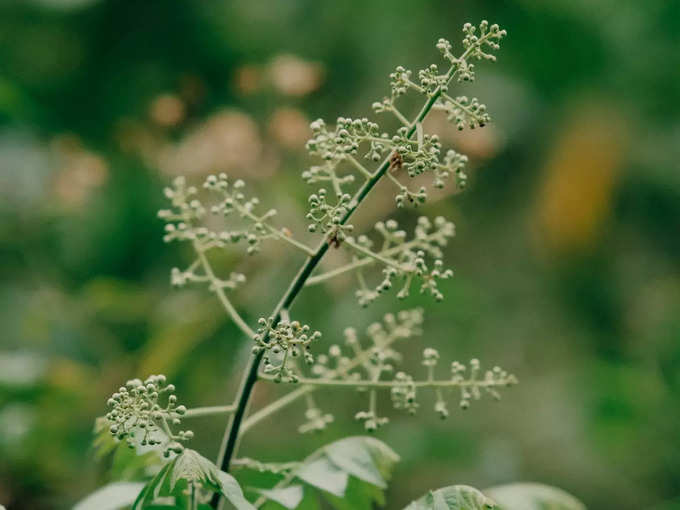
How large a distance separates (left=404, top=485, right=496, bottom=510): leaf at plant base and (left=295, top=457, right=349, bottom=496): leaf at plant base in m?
0.11

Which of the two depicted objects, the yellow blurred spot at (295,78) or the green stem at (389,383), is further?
the yellow blurred spot at (295,78)

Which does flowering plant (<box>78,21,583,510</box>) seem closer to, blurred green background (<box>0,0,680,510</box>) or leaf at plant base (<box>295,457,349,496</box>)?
leaf at plant base (<box>295,457,349,496</box>)

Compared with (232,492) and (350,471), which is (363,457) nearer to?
(350,471)

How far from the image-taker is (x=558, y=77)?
166 inches

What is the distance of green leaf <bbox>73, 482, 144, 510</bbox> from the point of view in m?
1.27

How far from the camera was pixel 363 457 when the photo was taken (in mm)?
1262

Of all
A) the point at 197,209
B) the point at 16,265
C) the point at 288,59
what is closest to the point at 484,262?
the point at 288,59

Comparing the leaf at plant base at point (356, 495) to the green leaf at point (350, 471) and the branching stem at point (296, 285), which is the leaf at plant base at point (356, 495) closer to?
the green leaf at point (350, 471)

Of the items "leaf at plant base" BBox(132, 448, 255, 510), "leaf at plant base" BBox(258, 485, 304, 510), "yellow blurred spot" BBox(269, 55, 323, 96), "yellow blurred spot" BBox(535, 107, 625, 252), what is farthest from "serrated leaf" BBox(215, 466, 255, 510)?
"yellow blurred spot" BBox(535, 107, 625, 252)

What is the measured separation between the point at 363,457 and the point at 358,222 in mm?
1530

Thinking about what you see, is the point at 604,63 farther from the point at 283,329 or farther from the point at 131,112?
the point at 283,329

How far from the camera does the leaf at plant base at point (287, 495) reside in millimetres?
1154

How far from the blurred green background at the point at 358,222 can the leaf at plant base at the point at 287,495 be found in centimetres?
140

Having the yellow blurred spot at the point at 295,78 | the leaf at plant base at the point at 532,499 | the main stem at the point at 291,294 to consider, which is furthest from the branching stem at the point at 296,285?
the yellow blurred spot at the point at 295,78
